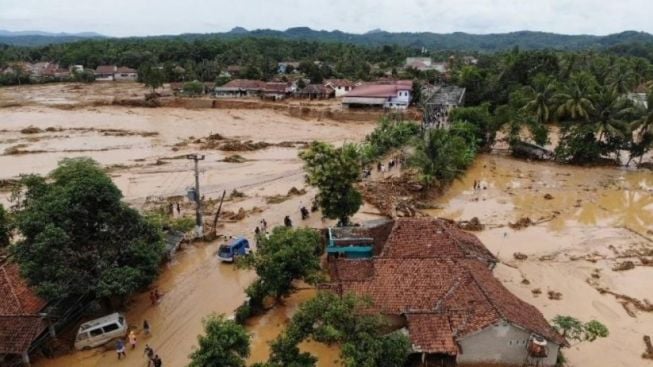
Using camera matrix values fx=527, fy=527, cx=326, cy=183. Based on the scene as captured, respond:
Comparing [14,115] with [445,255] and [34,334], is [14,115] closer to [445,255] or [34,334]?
[34,334]

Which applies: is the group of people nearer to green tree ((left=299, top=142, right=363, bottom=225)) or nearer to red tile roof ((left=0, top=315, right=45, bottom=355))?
red tile roof ((left=0, top=315, right=45, bottom=355))

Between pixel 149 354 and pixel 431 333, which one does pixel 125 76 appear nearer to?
pixel 149 354

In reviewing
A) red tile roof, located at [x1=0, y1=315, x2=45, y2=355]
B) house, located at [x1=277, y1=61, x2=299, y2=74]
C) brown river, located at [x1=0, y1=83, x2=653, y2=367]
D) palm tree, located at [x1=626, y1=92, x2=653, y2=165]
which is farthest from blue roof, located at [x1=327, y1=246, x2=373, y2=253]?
house, located at [x1=277, y1=61, x2=299, y2=74]

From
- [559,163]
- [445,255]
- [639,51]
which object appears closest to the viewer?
[445,255]

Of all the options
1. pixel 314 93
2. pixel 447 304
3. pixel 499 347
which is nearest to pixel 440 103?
pixel 314 93

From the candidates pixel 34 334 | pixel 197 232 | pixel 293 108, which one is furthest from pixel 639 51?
pixel 34 334
